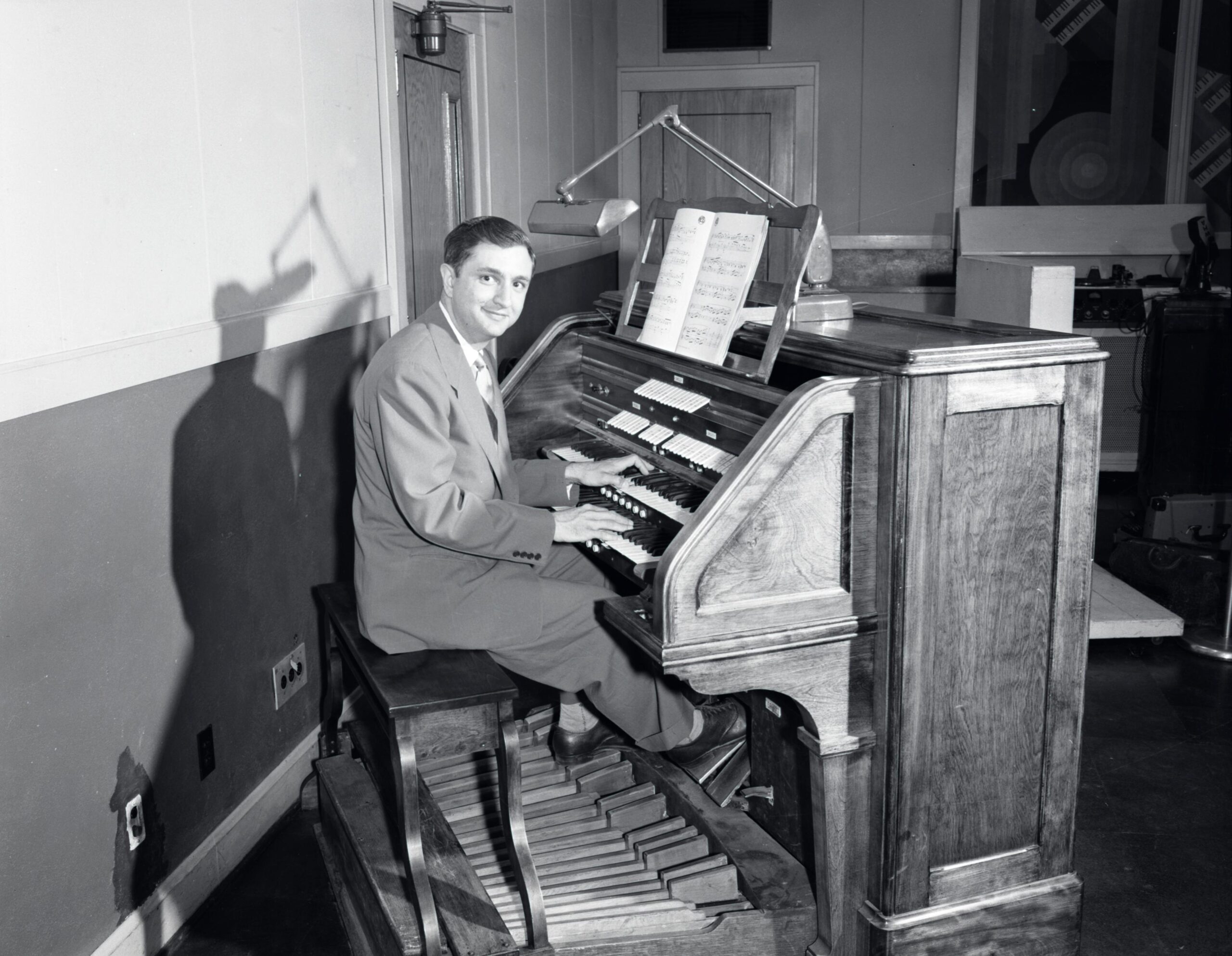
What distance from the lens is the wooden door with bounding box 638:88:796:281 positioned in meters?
7.54

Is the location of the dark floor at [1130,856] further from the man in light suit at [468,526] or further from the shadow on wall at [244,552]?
the man in light suit at [468,526]

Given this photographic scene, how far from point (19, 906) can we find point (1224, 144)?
7473mm

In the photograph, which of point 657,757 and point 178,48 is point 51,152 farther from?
point 657,757

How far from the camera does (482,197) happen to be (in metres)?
4.57

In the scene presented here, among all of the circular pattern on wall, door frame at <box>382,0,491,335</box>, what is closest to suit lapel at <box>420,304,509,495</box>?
door frame at <box>382,0,491,335</box>

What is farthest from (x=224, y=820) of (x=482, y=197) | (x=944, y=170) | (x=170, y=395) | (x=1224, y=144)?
(x=1224, y=144)

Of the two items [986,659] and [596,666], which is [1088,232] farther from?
[596,666]

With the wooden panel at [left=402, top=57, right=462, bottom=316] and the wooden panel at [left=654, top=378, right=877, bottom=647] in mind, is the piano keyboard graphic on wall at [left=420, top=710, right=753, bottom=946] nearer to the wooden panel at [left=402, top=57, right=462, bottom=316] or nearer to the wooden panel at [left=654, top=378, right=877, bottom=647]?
the wooden panel at [left=654, top=378, right=877, bottom=647]

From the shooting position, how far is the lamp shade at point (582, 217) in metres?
2.82

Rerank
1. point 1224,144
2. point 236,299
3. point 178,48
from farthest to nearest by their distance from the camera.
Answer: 1. point 1224,144
2. point 236,299
3. point 178,48

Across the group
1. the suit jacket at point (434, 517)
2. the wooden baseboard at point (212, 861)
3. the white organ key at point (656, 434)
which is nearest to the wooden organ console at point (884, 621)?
the white organ key at point (656, 434)

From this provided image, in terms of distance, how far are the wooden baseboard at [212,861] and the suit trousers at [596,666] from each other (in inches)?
30.5

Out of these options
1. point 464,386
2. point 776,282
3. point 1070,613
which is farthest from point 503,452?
point 1070,613

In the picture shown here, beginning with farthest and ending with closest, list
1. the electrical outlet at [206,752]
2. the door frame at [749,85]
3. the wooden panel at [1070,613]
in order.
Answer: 1. the door frame at [749,85]
2. the electrical outlet at [206,752]
3. the wooden panel at [1070,613]
